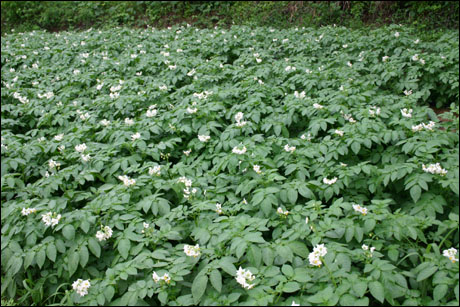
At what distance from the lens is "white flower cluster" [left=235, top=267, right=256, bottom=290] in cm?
199

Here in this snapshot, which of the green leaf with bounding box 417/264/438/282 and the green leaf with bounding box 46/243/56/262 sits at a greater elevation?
the green leaf with bounding box 417/264/438/282

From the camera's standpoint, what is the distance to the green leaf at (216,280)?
6.54ft

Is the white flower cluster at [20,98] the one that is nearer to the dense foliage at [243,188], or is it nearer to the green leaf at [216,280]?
the dense foliage at [243,188]

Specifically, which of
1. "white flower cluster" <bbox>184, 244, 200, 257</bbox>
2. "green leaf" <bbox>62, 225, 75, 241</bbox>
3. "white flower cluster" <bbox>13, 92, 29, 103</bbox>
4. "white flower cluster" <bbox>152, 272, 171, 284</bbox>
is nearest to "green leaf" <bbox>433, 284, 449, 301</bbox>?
"white flower cluster" <bbox>184, 244, 200, 257</bbox>

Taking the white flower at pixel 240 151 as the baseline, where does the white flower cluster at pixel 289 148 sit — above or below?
below

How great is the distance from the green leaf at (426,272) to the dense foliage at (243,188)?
0.6 inches

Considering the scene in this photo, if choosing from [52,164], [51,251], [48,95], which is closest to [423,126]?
[51,251]

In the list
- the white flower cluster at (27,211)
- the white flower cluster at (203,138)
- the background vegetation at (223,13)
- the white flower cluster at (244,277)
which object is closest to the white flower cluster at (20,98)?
the white flower cluster at (27,211)

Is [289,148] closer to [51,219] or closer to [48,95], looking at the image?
[51,219]

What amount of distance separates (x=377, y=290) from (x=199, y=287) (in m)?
0.93

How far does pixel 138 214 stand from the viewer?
2693 millimetres

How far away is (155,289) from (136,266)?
194 millimetres

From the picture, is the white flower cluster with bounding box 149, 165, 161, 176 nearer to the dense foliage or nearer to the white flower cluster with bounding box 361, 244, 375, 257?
the dense foliage

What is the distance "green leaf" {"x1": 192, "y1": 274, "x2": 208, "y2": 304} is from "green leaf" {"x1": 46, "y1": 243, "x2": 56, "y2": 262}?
106 centimetres
